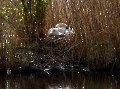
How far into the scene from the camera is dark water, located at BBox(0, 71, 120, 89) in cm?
561

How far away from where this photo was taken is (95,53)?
21.3 ft

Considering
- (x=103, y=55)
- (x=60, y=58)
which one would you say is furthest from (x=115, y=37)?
(x=60, y=58)

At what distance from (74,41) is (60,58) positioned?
0.38 m

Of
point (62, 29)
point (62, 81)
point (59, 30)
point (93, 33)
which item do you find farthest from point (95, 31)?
point (62, 81)

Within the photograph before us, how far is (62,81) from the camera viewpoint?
5.93 meters

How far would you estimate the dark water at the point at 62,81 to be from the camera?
5.61 metres

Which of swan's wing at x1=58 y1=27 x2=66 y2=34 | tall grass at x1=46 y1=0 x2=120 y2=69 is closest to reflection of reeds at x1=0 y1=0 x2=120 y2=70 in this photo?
tall grass at x1=46 y1=0 x2=120 y2=69

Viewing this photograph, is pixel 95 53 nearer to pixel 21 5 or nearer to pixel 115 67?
pixel 115 67

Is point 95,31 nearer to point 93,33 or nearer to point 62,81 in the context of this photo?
point 93,33

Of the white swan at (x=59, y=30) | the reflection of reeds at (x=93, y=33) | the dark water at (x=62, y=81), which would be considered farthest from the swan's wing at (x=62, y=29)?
the dark water at (x=62, y=81)

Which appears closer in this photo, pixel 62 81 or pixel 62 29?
pixel 62 81

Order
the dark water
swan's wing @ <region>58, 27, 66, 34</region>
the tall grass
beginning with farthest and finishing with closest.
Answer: swan's wing @ <region>58, 27, 66, 34</region> < the tall grass < the dark water

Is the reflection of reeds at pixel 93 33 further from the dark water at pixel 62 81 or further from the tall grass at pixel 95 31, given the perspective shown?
the dark water at pixel 62 81

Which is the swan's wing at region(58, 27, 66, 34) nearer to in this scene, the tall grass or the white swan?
the white swan
